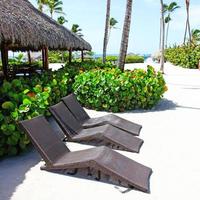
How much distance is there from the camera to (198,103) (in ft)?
34.1

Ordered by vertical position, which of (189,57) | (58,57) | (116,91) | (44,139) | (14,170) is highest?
(189,57)

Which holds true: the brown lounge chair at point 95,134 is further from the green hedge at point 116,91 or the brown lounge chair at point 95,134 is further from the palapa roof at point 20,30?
the green hedge at point 116,91

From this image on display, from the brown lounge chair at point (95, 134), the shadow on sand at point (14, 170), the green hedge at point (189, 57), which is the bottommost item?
the shadow on sand at point (14, 170)

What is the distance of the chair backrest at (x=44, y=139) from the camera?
440 cm

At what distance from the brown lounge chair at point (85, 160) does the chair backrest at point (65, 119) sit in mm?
794

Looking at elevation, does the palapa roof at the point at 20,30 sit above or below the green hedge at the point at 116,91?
above

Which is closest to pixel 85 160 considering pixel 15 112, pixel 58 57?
pixel 15 112

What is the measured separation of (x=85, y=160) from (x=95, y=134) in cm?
153

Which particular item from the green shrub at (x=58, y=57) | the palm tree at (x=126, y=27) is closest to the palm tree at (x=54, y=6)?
the green shrub at (x=58, y=57)

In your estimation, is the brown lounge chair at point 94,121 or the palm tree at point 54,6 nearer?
the brown lounge chair at point 94,121

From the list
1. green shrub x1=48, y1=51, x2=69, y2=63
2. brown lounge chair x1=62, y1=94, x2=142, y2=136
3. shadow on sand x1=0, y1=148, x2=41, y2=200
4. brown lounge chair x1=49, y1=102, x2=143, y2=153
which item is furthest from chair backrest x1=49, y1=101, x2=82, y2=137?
green shrub x1=48, y1=51, x2=69, y2=63

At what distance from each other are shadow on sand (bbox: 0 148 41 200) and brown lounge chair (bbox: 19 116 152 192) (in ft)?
1.27

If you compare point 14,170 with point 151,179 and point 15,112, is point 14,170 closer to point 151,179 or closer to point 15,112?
point 15,112

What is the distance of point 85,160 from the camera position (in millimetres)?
4184
